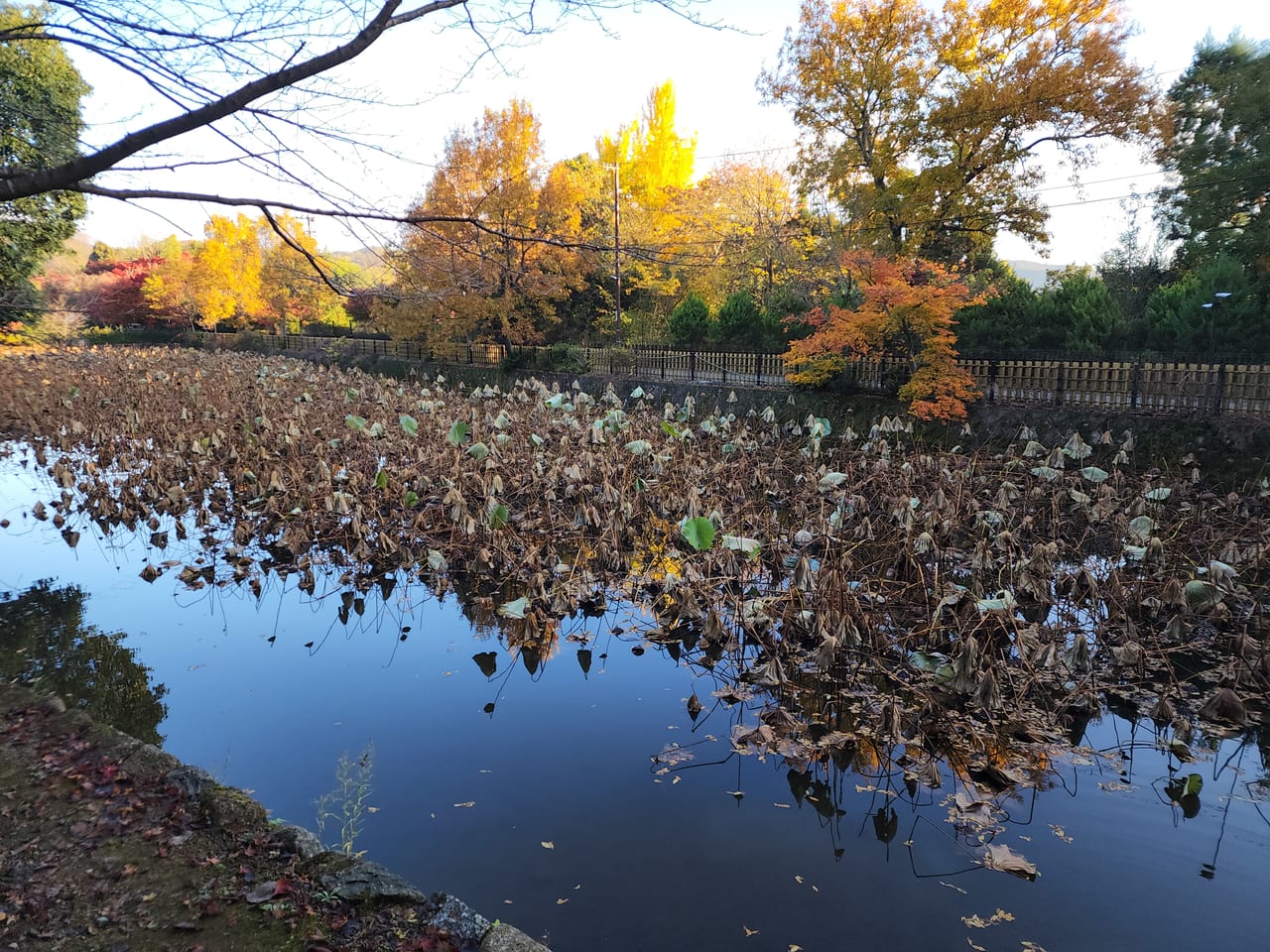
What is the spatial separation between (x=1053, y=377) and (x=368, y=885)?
13.9 metres

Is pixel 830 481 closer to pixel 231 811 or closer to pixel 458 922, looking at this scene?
pixel 458 922

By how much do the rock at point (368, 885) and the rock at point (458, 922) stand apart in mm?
126

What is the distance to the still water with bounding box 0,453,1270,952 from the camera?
11.3 ft

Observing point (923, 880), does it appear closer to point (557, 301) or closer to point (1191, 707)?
point (1191, 707)

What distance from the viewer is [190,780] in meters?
3.68

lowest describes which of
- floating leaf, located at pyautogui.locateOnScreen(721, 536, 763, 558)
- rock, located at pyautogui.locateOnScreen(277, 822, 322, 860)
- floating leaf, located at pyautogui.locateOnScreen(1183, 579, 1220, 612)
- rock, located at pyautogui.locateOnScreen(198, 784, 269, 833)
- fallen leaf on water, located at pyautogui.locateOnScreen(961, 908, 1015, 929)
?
fallen leaf on water, located at pyautogui.locateOnScreen(961, 908, 1015, 929)

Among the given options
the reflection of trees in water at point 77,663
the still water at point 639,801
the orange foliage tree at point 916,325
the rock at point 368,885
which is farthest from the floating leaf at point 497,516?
the orange foliage tree at point 916,325

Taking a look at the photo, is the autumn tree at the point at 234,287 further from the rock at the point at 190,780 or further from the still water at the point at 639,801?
the rock at the point at 190,780

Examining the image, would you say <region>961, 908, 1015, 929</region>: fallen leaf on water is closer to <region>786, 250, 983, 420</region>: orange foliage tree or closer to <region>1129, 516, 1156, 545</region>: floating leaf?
<region>1129, 516, 1156, 545</region>: floating leaf

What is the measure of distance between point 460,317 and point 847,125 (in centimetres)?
1293

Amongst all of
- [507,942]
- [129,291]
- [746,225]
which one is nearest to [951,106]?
[746,225]

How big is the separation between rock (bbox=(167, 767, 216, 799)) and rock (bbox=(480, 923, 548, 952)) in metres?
1.83

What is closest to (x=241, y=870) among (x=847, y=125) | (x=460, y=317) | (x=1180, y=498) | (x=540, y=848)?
(x=540, y=848)

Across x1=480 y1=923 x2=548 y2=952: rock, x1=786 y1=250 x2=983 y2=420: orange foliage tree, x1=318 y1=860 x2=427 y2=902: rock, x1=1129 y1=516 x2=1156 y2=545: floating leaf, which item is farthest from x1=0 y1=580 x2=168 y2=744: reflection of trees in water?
x1=786 y1=250 x2=983 y2=420: orange foliage tree
